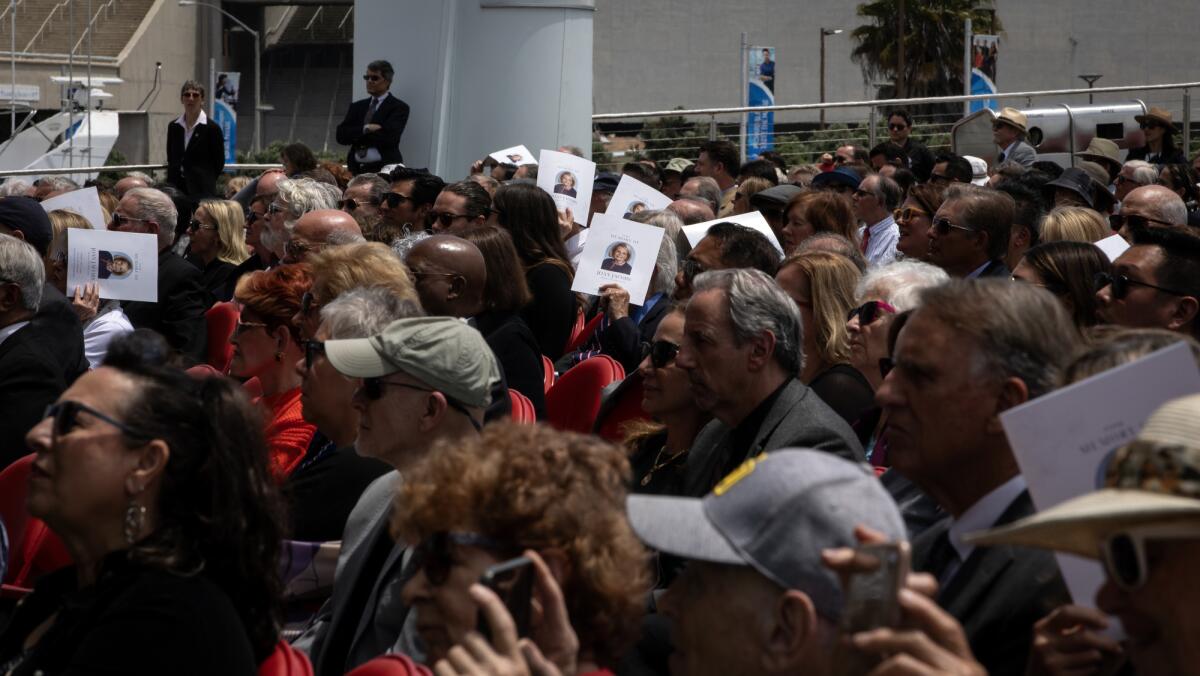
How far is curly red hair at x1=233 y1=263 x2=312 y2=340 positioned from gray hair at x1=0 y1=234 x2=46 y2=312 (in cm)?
99

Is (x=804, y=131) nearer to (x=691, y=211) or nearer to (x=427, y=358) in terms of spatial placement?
(x=691, y=211)

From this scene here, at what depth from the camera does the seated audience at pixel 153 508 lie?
3090mm

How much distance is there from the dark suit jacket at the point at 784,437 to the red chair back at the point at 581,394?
1419 millimetres

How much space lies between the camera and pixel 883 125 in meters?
21.5

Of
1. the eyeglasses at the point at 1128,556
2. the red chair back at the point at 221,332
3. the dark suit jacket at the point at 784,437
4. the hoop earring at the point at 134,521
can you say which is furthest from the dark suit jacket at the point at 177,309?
the eyeglasses at the point at 1128,556

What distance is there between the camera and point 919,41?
173ft

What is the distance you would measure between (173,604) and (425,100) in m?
10.7

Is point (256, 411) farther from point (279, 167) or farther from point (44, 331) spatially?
point (279, 167)

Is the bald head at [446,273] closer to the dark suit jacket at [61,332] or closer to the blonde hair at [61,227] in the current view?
the dark suit jacket at [61,332]

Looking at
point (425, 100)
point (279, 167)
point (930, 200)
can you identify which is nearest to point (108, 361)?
point (930, 200)

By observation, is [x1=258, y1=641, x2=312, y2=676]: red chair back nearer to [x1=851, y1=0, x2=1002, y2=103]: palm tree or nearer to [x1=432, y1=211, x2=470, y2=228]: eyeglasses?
[x1=432, y1=211, x2=470, y2=228]: eyeglasses

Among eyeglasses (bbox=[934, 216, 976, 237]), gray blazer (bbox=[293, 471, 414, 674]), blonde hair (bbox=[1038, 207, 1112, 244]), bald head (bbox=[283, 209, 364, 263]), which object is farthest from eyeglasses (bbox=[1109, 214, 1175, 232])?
gray blazer (bbox=[293, 471, 414, 674])

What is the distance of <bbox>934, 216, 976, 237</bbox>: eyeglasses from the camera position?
7.05m

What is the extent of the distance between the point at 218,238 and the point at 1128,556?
8374 mm
